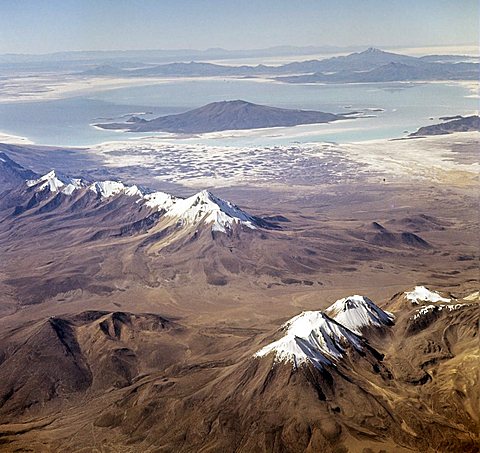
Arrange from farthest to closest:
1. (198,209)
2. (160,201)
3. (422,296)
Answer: (160,201) → (198,209) → (422,296)

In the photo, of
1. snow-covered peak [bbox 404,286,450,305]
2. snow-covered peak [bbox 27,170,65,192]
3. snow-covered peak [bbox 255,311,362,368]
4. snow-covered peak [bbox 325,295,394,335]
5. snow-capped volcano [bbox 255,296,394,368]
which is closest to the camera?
snow-covered peak [bbox 255,311,362,368]

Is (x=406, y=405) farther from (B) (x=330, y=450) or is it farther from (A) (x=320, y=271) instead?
(A) (x=320, y=271)

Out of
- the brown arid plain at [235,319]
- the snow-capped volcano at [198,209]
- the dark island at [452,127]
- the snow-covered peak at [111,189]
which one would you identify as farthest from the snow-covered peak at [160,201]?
the dark island at [452,127]

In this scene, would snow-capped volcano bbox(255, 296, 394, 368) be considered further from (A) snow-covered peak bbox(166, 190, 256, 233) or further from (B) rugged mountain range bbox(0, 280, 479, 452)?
(A) snow-covered peak bbox(166, 190, 256, 233)

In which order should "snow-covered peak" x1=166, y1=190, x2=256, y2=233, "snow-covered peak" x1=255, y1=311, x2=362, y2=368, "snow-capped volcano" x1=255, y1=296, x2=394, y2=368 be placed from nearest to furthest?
"snow-covered peak" x1=255, y1=311, x2=362, y2=368 < "snow-capped volcano" x1=255, y1=296, x2=394, y2=368 < "snow-covered peak" x1=166, y1=190, x2=256, y2=233

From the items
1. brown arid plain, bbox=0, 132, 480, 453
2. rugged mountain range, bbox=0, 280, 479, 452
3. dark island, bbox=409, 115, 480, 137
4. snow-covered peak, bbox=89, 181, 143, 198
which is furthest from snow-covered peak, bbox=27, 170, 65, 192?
dark island, bbox=409, 115, 480, 137

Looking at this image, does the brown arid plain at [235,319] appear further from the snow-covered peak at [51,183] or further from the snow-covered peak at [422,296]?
the snow-covered peak at [51,183]

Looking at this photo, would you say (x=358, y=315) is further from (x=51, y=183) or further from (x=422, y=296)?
(x=51, y=183)

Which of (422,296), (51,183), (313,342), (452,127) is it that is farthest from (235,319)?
(452,127)
